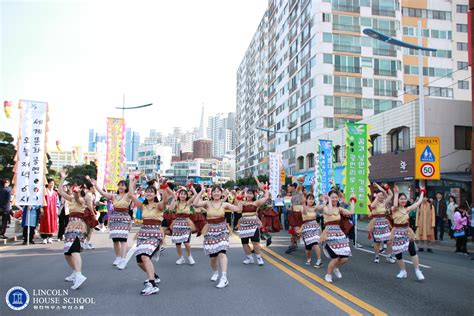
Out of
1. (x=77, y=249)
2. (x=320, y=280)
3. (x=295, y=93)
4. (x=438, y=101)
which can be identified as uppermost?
(x=295, y=93)

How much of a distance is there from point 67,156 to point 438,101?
145021 mm

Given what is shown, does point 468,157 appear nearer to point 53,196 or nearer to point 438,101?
point 438,101

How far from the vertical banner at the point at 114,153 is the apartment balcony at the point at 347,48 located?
31397mm

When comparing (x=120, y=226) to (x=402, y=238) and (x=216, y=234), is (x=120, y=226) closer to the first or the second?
(x=216, y=234)

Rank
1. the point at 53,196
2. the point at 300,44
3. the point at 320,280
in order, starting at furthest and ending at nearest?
the point at 300,44 < the point at 53,196 < the point at 320,280

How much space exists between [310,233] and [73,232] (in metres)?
5.44

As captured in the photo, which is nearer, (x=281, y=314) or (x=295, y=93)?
(x=281, y=314)

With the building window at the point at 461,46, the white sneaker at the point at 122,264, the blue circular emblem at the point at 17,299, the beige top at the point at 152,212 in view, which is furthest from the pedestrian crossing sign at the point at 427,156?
the building window at the point at 461,46

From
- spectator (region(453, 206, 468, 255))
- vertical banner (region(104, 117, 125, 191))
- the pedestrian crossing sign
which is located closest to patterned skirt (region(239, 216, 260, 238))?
spectator (region(453, 206, 468, 255))

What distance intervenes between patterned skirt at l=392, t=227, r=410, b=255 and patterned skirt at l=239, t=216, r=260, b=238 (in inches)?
125

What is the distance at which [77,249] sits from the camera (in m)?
7.23

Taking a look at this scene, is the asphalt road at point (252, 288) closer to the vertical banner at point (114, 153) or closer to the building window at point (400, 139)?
the vertical banner at point (114, 153)

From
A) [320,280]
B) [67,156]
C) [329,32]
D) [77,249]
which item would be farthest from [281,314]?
[67,156]

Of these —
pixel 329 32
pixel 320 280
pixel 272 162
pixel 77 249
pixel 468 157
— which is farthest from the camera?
pixel 329 32
